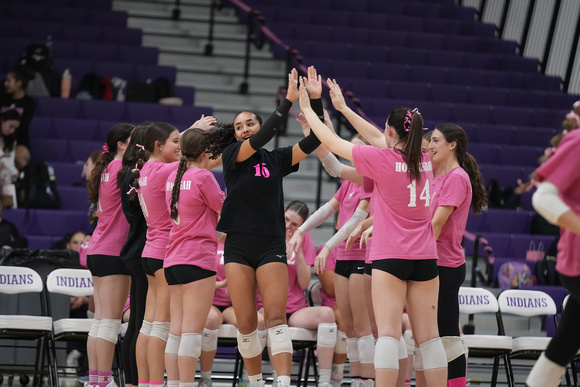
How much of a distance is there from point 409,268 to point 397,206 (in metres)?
0.34

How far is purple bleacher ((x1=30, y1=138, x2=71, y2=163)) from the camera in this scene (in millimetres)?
9383

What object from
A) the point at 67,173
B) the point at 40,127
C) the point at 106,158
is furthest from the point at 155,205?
the point at 40,127

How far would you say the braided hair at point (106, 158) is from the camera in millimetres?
5777

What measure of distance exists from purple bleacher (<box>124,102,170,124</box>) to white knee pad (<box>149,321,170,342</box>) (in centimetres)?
510

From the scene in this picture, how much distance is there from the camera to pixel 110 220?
5.73 m

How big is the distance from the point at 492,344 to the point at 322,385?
1313mm

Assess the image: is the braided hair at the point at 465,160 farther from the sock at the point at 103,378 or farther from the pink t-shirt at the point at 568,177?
the sock at the point at 103,378

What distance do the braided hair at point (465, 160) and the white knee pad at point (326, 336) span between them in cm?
144

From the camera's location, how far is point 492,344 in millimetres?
6188

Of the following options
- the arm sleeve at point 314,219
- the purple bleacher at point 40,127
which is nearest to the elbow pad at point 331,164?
the arm sleeve at point 314,219

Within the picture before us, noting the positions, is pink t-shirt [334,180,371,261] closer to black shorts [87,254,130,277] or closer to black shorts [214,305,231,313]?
black shorts [214,305,231,313]

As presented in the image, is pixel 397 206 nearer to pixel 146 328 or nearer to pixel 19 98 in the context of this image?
pixel 146 328

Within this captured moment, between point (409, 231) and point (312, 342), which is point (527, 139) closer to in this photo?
point (312, 342)

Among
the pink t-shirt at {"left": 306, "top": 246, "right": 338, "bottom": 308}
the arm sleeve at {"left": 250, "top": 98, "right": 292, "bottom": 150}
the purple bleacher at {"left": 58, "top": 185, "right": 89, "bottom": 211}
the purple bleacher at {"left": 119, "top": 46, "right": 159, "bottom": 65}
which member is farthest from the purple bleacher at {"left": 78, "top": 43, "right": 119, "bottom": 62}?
the arm sleeve at {"left": 250, "top": 98, "right": 292, "bottom": 150}
